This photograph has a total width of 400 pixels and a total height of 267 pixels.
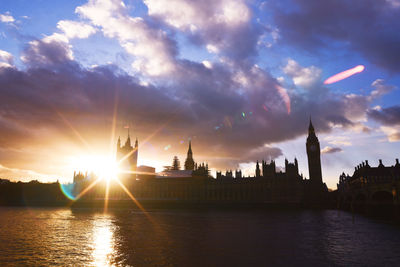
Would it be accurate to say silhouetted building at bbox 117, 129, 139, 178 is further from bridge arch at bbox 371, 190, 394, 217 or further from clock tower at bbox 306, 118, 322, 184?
bridge arch at bbox 371, 190, 394, 217

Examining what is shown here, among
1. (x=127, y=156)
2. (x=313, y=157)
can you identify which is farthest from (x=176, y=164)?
(x=313, y=157)

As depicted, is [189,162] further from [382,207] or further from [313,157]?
[382,207]

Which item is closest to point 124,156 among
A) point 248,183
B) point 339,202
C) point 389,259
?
point 248,183

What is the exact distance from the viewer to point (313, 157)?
125250 millimetres

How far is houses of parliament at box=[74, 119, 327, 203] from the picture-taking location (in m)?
111

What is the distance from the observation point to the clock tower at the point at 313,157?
395 feet

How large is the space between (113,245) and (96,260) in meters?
5.22

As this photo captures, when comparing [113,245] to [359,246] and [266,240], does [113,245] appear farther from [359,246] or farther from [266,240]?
[359,246]

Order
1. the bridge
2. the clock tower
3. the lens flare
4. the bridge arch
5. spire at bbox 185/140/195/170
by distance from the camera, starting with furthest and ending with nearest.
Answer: spire at bbox 185/140/195/170 → the lens flare → the clock tower → the bridge arch → the bridge

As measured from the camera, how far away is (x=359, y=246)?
901 inches

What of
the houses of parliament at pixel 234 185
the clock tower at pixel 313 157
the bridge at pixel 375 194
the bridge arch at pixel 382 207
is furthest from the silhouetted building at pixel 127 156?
the bridge arch at pixel 382 207

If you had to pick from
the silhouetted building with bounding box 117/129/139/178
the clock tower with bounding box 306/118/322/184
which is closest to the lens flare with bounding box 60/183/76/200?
the silhouetted building with bounding box 117/129/139/178

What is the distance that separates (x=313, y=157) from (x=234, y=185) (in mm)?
39617

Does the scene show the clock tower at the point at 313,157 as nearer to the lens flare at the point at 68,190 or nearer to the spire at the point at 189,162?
the spire at the point at 189,162
